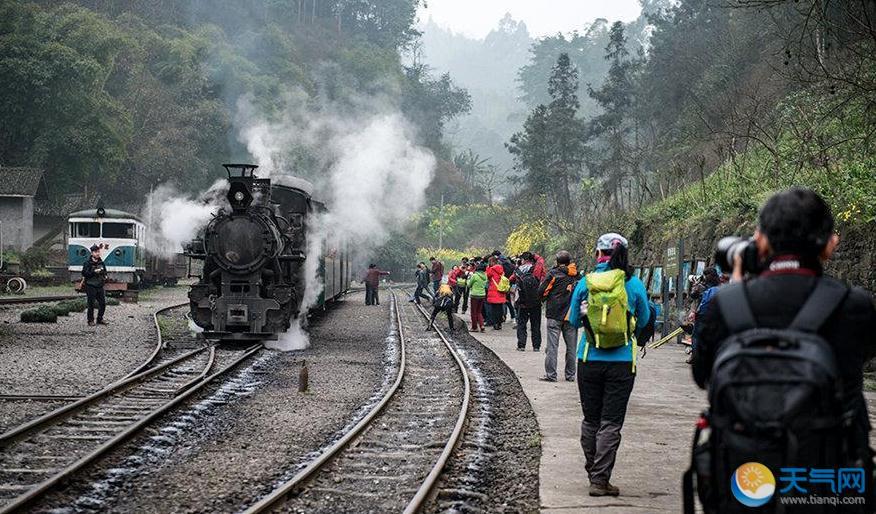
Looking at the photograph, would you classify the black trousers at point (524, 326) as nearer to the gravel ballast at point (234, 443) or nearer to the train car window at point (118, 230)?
the gravel ballast at point (234, 443)

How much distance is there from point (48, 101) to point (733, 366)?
1844 inches

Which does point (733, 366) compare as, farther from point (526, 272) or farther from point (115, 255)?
point (115, 255)

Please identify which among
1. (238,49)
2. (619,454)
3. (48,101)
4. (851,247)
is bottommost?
(619,454)

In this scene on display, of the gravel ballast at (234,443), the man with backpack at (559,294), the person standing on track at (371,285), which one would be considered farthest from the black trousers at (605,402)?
the person standing on track at (371,285)

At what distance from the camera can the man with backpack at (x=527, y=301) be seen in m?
18.3

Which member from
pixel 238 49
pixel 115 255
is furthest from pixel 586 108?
pixel 115 255

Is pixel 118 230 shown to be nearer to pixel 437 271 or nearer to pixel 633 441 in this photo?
pixel 437 271

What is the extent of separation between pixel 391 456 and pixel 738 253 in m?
5.63

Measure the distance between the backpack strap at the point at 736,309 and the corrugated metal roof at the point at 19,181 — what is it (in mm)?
44336

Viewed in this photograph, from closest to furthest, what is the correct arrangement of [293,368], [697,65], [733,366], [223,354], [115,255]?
[733,366] → [293,368] → [223,354] → [115,255] → [697,65]

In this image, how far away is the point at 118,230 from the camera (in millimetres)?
36406

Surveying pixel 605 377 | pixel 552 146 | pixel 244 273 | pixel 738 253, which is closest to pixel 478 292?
pixel 244 273

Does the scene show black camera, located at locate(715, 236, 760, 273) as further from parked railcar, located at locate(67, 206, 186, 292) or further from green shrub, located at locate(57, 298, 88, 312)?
parked railcar, located at locate(67, 206, 186, 292)

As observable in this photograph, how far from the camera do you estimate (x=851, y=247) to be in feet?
49.8
